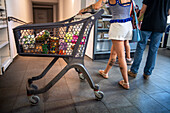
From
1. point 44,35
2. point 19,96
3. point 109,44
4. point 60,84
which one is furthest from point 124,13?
point 109,44

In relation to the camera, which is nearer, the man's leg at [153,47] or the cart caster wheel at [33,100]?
the cart caster wheel at [33,100]

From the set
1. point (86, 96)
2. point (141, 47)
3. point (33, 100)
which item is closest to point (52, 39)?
point (33, 100)

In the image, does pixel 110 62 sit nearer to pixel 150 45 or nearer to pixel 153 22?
pixel 150 45

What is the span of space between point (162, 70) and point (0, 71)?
9.70 ft

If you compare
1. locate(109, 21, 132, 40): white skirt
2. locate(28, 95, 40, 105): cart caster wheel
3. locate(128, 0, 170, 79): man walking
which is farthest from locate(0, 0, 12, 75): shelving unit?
locate(128, 0, 170, 79): man walking

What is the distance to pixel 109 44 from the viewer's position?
3.62 m

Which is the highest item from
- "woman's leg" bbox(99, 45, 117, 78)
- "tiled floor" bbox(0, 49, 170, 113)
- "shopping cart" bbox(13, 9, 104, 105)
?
"shopping cart" bbox(13, 9, 104, 105)

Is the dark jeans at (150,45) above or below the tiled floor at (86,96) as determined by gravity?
above

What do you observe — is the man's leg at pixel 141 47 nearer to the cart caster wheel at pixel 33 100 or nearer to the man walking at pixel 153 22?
the man walking at pixel 153 22

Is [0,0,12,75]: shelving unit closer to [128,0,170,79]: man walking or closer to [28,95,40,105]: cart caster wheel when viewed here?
[28,95,40,105]: cart caster wheel

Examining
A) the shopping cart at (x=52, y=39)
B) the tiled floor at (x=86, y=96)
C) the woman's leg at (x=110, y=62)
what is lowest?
the tiled floor at (x=86, y=96)

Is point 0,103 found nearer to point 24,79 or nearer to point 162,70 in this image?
point 24,79

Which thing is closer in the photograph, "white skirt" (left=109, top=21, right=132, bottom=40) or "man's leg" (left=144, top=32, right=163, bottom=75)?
"white skirt" (left=109, top=21, right=132, bottom=40)

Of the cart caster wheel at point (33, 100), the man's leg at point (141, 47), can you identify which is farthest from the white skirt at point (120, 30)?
the cart caster wheel at point (33, 100)
